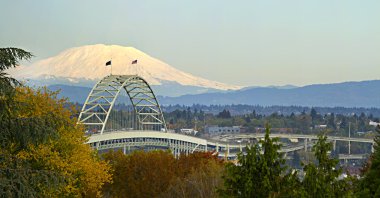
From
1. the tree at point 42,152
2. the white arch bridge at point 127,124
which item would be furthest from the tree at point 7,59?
the white arch bridge at point 127,124

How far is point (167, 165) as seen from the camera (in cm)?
4056

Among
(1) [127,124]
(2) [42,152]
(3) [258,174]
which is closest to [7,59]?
(3) [258,174]

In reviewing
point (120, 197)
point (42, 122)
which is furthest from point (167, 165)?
point (42, 122)

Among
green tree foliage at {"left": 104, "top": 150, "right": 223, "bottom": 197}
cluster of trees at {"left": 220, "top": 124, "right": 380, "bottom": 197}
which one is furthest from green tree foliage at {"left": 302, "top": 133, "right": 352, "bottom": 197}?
green tree foliage at {"left": 104, "top": 150, "right": 223, "bottom": 197}

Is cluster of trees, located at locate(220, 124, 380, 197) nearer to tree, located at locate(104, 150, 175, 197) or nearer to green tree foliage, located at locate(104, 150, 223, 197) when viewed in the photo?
green tree foliage, located at locate(104, 150, 223, 197)

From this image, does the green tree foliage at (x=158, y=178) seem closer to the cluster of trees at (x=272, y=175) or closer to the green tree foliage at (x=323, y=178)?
the cluster of trees at (x=272, y=175)

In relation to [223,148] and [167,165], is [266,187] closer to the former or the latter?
[167,165]

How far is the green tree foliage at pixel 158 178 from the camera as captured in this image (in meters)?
34.6

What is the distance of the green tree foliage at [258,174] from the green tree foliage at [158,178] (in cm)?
1710

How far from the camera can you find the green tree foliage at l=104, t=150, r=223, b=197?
34.6 meters

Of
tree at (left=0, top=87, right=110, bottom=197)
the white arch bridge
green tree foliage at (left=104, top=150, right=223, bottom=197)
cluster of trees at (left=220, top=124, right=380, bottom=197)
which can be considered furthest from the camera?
the white arch bridge

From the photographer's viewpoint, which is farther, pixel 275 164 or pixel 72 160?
pixel 72 160

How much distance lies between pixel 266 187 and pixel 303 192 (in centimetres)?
113

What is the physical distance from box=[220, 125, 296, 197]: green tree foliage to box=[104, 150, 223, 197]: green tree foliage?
17101 mm
